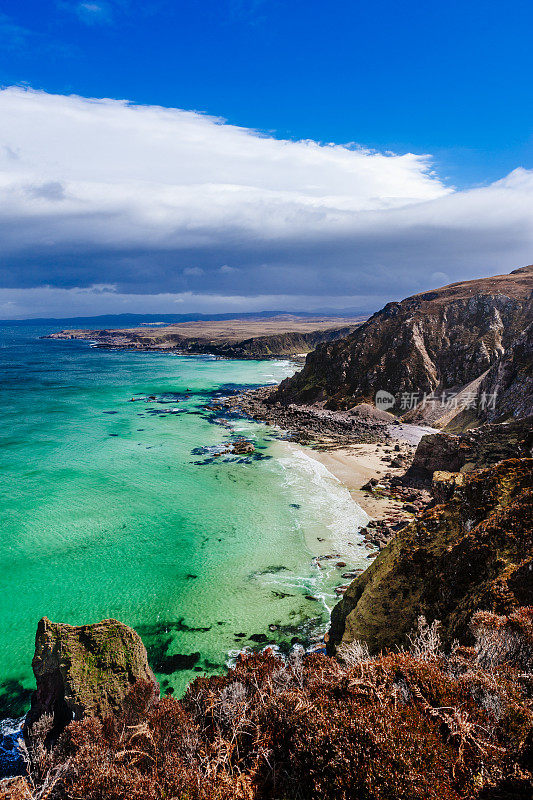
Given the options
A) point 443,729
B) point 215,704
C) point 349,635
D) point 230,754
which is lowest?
point 349,635

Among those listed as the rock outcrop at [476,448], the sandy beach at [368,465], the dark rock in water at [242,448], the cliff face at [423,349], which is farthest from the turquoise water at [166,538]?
the cliff face at [423,349]

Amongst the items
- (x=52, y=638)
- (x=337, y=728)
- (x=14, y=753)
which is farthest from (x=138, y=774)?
(x=14, y=753)

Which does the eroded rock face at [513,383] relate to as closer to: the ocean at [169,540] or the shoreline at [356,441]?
the shoreline at [356,441]

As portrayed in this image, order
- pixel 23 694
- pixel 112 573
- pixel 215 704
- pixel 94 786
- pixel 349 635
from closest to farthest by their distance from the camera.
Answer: pixel 94 786 < pixel 215 704 < pixel 349 635 < pixel 23 694 < pixel 112 573

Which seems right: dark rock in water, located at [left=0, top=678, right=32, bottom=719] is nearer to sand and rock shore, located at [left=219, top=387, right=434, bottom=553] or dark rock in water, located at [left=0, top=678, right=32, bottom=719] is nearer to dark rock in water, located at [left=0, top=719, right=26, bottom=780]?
dark rock in water, located at [left=0, top=719, right=26, bottom=780]

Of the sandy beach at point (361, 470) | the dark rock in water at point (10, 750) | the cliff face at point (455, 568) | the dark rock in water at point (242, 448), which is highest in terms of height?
the cliff face at point (455, 568)

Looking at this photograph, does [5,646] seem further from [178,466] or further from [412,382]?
[412,382]

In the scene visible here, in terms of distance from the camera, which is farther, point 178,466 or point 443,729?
point 178,466
